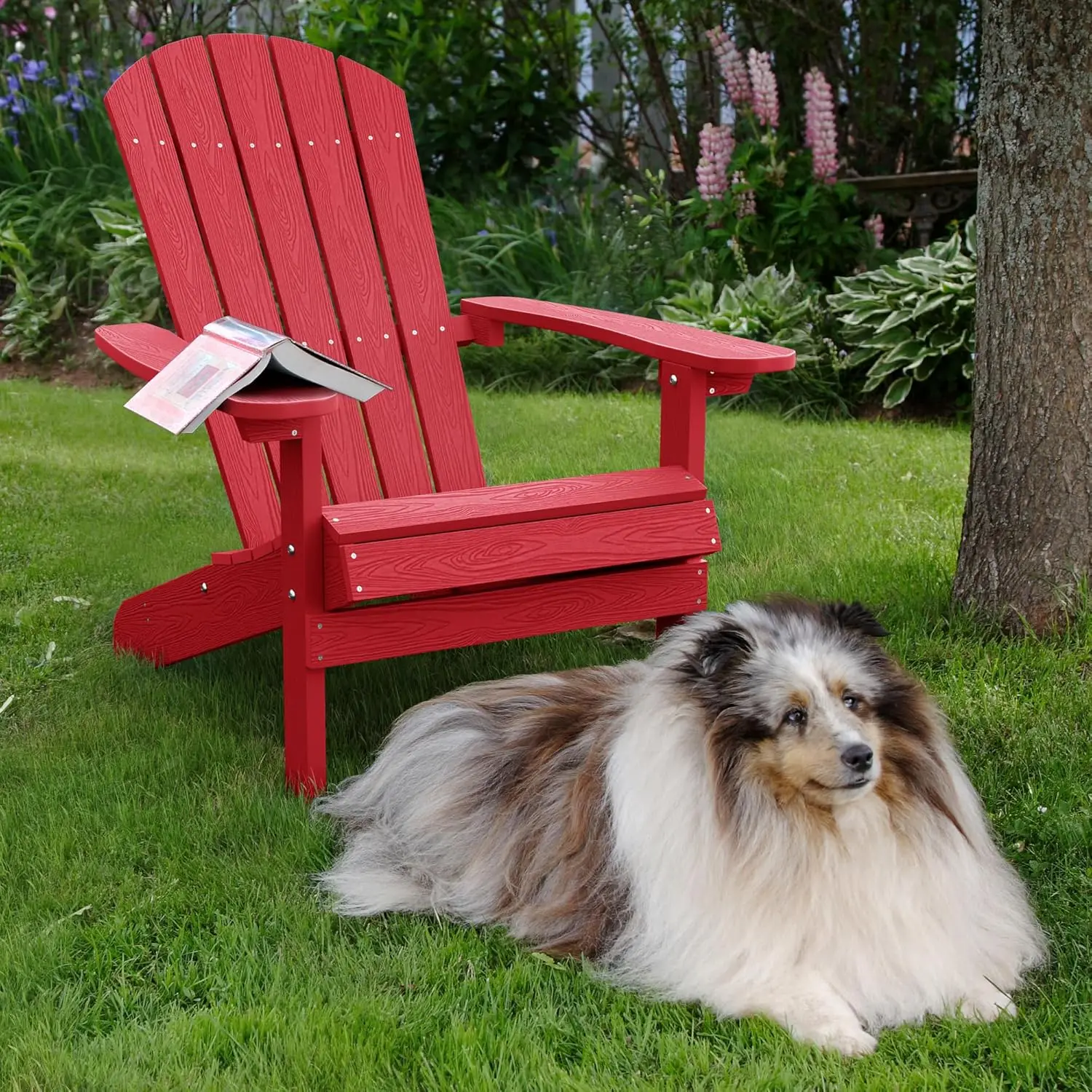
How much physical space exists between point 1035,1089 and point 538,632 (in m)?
1.38

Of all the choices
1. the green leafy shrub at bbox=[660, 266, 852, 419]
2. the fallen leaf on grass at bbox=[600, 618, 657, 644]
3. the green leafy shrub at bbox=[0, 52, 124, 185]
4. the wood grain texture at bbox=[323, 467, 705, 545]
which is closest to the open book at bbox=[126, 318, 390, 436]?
the wood grain texture at bbox=[323, 467, 705, 545]

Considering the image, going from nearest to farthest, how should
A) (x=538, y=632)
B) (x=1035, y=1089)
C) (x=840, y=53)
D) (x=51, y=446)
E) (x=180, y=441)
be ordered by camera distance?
1. (x=1035, y=1089)
2. (x=538, y=632)
3. (x=51, y=446)
4. (x=180, y=441)
5. (x=840, y=53)

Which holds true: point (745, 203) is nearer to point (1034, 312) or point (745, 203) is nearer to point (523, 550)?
point (1034, 312)

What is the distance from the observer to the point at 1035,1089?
1958 mm

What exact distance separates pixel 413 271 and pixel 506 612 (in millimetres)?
1228

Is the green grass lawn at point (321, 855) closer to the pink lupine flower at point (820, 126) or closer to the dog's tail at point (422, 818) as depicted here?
the dog's tail at point (422, 818)

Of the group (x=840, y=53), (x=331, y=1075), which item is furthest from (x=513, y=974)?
(x=840, y=53)

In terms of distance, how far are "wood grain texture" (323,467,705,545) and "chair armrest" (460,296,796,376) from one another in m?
0.27

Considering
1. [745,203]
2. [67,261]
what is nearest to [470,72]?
[745,203]

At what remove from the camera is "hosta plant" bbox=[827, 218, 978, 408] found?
5.75 meters

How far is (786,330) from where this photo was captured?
19.9 feet

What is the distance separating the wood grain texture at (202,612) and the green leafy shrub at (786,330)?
3.21m

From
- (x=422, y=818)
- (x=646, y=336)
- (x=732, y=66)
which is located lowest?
(x=422, y=818)

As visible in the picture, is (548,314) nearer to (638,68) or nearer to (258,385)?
(258,385)
